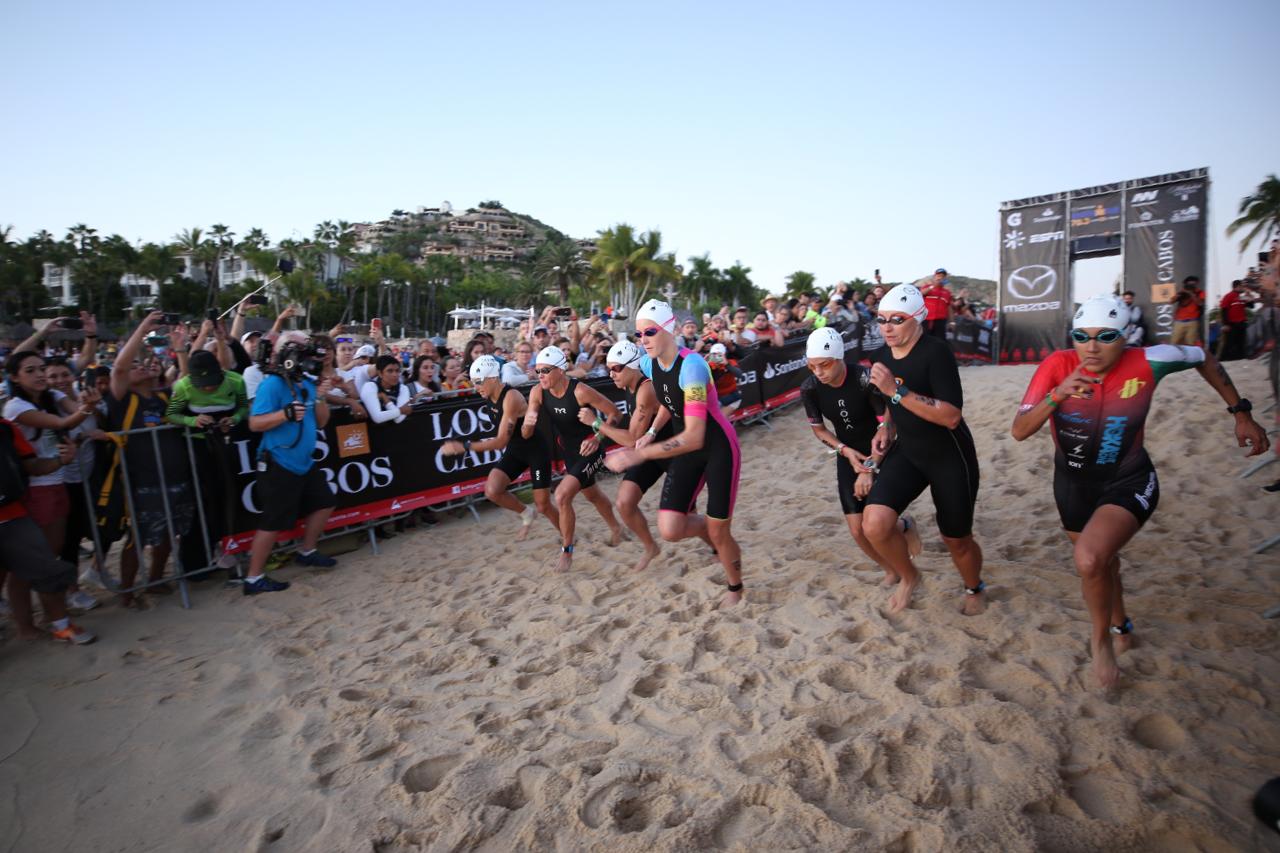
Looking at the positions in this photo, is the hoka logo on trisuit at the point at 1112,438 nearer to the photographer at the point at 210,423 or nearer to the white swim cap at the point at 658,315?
the white swim cap at the point at 658,315

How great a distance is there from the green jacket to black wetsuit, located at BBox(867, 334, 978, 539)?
17.3 ft

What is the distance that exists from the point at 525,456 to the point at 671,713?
3386 millimetres

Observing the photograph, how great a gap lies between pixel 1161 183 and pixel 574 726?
58.1ft

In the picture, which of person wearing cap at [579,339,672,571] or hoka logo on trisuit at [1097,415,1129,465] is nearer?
hoka logo on trisuit at [1097,415,1129,465]

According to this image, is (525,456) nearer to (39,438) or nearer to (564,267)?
(39,438)

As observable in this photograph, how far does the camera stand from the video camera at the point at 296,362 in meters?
5.83

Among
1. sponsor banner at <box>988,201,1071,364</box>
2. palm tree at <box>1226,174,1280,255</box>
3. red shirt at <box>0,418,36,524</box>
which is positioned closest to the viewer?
red shirt at <box>0,418,36,524</box>

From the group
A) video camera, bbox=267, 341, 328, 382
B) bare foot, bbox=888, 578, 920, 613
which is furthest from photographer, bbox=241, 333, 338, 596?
bare foot, bbox=888, 578, 920, 613

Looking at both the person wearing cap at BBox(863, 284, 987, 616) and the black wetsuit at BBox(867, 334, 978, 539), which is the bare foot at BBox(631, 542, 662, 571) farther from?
the black wetsuit at BBox(867, 334, 978, 539)

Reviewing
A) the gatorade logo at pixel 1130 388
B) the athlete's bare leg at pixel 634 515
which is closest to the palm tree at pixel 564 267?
the athlete's bare leg at pixel 634 515

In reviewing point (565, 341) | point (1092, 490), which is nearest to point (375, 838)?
point (1092, 490)

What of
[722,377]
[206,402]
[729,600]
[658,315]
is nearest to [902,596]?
[729,600]

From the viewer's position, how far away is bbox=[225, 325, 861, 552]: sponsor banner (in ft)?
20.0

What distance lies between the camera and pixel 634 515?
216 inches
